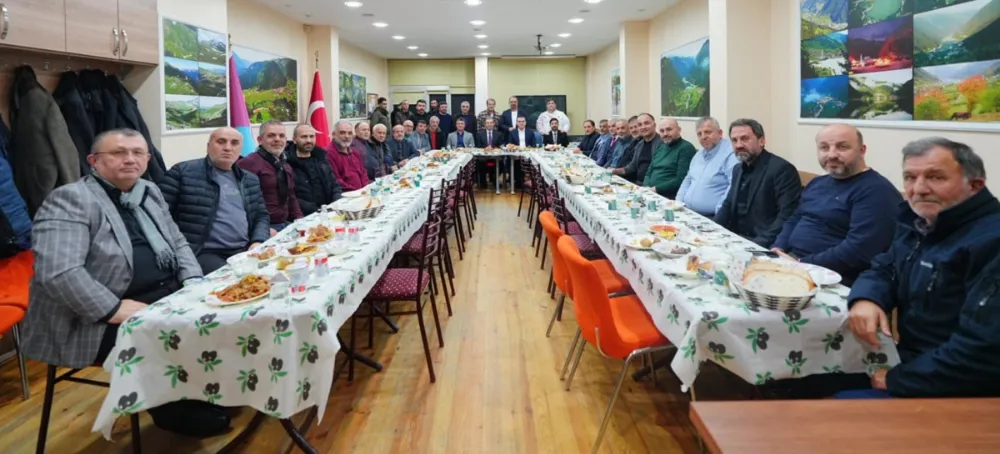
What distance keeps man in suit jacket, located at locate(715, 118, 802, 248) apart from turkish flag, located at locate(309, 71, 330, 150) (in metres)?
6.35

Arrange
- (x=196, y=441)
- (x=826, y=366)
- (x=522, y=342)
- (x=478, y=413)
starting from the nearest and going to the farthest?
(x=826, y=366)
(x=196, y=441)
(x=478, y=413)
(x=522, y=342)

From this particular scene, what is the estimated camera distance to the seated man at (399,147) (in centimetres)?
820

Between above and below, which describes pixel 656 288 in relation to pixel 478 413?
above

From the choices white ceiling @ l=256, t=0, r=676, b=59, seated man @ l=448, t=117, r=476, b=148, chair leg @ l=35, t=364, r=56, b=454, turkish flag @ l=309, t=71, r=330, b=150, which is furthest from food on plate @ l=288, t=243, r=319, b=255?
seated man @ l=448, t=117, r=476, b=148

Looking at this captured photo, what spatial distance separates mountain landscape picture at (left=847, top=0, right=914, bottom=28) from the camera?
3.52 m

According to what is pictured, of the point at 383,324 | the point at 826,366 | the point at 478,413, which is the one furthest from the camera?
the point at 383,324

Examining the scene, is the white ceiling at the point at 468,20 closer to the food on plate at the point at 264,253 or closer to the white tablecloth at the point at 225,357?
the food on plate at the point at 264,253

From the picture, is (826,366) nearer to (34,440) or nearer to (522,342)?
(522,342)

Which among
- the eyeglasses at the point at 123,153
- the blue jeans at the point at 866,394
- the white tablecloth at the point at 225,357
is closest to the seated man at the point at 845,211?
the blue jeans at the point at 866,394

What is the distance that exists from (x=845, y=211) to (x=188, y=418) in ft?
9.18

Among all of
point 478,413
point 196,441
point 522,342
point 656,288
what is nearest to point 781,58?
point 522,342

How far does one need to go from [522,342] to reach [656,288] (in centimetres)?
145

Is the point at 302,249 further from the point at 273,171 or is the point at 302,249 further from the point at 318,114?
the point at 318,114

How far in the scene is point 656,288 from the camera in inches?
84.2
